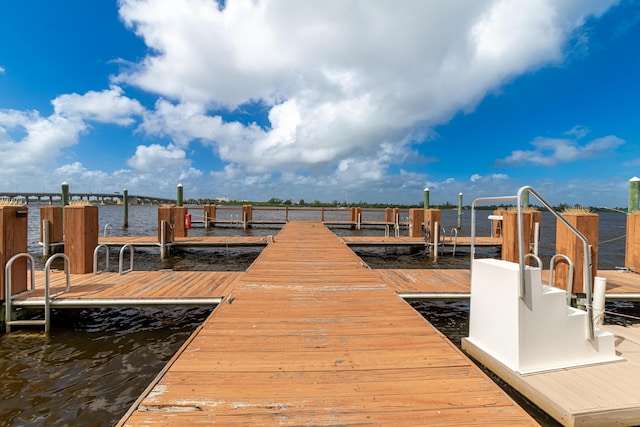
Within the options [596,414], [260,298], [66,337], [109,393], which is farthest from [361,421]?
[66,337]

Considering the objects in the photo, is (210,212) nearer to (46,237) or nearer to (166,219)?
(166,219)

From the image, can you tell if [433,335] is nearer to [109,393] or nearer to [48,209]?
[109,393]

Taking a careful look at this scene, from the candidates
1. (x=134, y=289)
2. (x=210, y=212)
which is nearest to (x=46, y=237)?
(x=134, y=289)

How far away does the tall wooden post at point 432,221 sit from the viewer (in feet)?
46.3

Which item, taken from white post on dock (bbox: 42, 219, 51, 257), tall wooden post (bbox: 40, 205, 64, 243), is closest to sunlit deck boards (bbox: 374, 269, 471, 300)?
white post on dock (bbox: 42, 219, 51, 257)

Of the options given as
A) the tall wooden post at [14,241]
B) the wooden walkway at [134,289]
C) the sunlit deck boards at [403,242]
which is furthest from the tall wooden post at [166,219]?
the sunlit deck boards at [403,242]

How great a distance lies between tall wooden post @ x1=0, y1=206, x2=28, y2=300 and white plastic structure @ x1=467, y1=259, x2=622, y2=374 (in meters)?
6.95

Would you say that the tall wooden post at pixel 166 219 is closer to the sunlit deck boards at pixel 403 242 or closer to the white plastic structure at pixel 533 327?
the sunlit deck boards at pixel 403 242

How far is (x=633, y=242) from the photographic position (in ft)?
24.3

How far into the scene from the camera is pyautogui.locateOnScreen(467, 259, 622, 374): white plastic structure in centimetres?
314

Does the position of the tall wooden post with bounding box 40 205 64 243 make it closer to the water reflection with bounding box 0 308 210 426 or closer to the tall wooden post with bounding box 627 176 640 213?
the water reflection with bounding box 0 308 210 426

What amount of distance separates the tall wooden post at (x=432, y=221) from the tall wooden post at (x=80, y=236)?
12.6 metres

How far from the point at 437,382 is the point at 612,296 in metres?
5.58

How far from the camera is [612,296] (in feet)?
18.6
